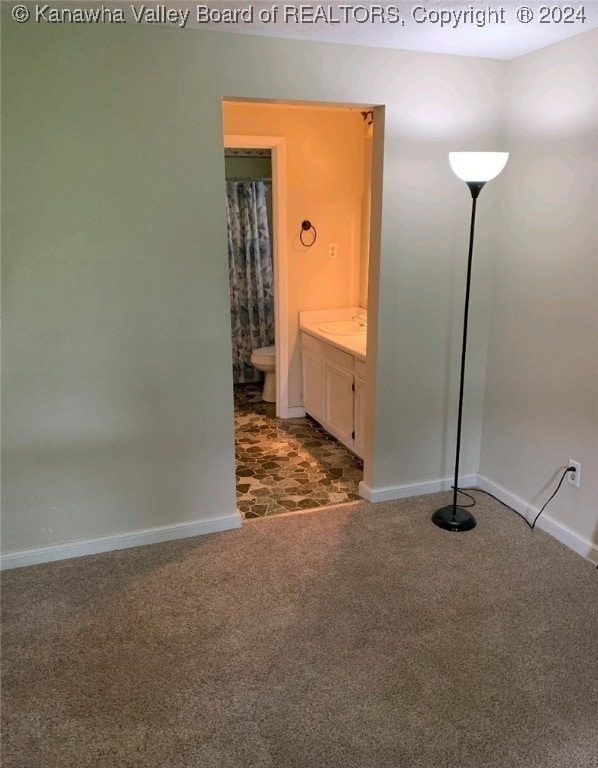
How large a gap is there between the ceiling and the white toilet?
273 cm

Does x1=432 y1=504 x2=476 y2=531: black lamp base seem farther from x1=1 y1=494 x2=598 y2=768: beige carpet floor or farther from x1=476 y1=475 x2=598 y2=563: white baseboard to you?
x1=476 y1=475 x2=598 y2=563: white baseboard

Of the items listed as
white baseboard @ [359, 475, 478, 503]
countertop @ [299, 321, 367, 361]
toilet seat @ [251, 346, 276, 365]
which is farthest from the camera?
toilet seat @ [251, 346, 276, 365]

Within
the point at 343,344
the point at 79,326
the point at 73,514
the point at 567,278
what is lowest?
the point at 73,514

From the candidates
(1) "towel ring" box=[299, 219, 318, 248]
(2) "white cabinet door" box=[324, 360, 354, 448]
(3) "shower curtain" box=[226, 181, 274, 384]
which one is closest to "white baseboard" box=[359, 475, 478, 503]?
(2) "white cabinet door" box=[324, 360, 354, 448]

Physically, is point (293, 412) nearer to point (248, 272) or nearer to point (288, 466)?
point (288, 466)

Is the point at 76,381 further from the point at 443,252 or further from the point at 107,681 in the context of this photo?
the point at 443,252

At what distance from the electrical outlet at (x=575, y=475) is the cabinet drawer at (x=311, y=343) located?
1.92 meters

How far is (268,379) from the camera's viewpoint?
5.13 meters

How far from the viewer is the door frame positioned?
407 cm

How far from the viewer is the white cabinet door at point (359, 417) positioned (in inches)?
144

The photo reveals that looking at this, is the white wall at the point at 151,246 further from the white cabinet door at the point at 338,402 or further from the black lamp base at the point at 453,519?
the white cabinet door at the point at 338,402

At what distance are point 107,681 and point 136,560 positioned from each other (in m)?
0.76

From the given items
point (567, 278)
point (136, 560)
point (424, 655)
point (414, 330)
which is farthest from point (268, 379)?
point (424, 655)

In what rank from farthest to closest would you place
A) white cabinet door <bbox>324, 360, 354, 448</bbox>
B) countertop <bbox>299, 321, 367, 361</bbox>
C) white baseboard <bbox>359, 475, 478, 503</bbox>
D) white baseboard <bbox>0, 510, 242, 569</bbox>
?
white cabinet door <bbox>324, 360, 354, 448</bbox>
countertop <bbox>299, 321, 367, 361</bbox>
white baseboard <bbox>359, 475, 478, 503</bbox>
white baseboard <bbox>0, 510, 242, 569</bbox>
